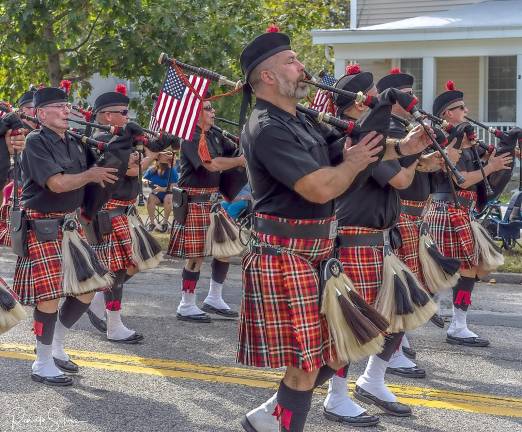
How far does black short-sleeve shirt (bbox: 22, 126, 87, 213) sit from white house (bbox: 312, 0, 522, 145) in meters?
12.7

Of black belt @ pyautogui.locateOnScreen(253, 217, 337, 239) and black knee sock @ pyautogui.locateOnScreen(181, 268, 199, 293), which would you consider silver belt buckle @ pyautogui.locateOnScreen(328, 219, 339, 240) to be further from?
black knee sock @ pyautogui.locateOnScreen(181, 268, 199, 293)

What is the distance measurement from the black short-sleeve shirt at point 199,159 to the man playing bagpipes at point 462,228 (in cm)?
188

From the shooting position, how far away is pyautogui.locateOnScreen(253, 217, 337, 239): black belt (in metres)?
4.37

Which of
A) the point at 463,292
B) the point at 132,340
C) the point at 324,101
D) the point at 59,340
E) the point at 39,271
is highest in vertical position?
the point at 324,101

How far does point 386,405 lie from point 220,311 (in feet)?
10.1

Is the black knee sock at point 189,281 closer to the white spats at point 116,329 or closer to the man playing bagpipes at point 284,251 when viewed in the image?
the white spats at point 116,329

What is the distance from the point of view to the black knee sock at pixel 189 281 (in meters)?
8.12

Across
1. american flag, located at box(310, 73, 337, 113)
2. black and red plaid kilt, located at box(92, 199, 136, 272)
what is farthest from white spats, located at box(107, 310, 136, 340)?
american flag, located at box(310, 73, 337, 113)

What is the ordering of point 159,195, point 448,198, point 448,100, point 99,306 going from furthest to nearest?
1. point 159,195
2. point 99,306
3. point 448,198
4. point 448,100

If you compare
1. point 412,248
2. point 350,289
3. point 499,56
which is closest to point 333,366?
point 350,289

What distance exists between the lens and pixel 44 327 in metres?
6.09

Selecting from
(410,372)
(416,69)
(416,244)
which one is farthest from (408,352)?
(416,69)

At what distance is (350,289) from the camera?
446 cm

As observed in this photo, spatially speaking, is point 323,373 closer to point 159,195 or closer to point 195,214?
point 195,214
